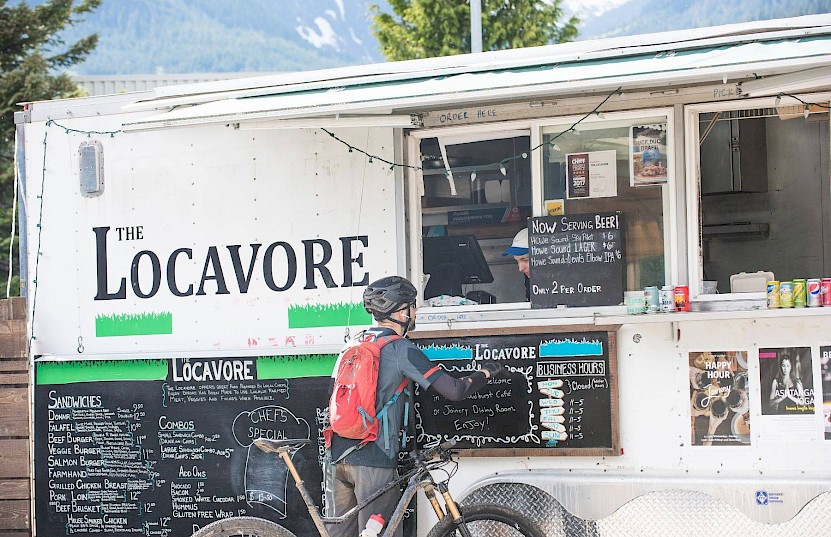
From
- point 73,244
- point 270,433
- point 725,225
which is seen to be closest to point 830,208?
point 725,225

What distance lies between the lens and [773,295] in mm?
6102

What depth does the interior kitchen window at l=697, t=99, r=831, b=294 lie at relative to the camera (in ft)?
25.7

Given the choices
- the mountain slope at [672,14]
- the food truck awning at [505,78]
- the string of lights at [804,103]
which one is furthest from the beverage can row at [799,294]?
the mountain slope at [672,14]

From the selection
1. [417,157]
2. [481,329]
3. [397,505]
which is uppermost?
[417,157]

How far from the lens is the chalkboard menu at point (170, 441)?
22.9 feet

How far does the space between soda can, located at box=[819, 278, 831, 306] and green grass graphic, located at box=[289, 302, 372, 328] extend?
2.70 meters

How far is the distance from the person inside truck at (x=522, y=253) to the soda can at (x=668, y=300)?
885 mm

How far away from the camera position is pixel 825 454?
19.9ft

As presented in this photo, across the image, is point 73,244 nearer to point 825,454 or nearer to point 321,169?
point 321,169

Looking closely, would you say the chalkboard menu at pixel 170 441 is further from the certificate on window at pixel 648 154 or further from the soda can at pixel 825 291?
the soda can at pixel 825 291

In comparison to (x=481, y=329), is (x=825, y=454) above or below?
below

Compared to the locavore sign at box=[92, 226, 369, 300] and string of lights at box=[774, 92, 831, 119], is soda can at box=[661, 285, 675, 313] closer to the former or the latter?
string of lights at box=[774, 92, 831, 119]

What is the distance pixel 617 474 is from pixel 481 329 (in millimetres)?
1170

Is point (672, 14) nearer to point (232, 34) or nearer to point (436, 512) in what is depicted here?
point (232, 34)
